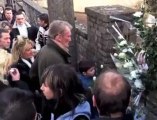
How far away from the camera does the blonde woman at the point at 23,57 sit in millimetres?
4945

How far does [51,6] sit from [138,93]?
2.47 m

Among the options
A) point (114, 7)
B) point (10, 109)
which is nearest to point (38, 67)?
point (114, 7)

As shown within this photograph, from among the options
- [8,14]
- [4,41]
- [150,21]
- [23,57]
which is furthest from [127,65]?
[8,14]

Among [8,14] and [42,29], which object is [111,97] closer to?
[42,29]

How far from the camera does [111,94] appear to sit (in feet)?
8.81

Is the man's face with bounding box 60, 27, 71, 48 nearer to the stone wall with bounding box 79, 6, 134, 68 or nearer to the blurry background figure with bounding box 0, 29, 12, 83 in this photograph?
the blurry background figure with bounding box 0, 29, 12, 83

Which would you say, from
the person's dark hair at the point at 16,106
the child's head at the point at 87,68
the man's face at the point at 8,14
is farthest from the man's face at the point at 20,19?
the person's dark hair at the point at 16,106

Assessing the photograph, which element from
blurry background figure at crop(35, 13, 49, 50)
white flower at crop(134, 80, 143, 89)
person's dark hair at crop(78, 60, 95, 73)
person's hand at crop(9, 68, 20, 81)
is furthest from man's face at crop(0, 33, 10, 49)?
white flower at crop(134, 80, 143, 89)

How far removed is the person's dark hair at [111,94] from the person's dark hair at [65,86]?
0.46 m

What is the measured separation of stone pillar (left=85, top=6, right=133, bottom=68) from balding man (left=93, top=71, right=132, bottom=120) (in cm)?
284

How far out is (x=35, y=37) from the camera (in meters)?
7.92

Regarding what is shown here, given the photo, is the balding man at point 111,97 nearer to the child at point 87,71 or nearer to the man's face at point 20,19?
the child at point 87,71

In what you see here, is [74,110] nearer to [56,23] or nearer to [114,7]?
[56,23]

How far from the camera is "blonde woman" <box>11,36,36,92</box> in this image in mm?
4945
